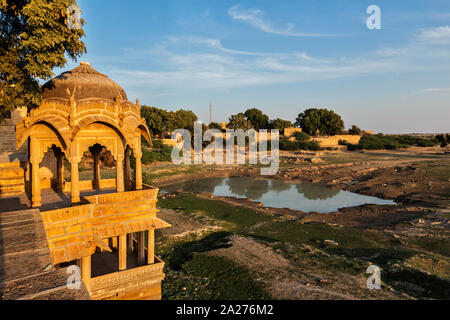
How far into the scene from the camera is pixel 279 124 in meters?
81.8

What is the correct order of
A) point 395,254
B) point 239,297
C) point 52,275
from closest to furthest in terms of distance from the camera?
point 52,275
point 239,297
point 395,254

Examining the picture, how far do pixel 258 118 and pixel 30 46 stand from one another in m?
80.9

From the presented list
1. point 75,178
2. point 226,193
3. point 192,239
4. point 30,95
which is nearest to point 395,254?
point 192,239

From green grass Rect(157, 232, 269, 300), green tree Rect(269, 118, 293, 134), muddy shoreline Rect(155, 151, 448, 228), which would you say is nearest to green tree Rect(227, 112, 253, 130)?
green tree Rect(269, 118, 293, 134)

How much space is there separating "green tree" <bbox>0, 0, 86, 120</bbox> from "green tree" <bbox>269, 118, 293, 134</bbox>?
75583 millimetres

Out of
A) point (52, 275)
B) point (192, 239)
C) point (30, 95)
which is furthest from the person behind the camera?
point (192, 239)

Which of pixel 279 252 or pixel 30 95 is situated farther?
pixel 279 252

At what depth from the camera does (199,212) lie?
20.6 m

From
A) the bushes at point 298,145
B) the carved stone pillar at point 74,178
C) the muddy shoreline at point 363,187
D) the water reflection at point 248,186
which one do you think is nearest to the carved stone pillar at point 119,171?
the carved stone pillar at point 74,178

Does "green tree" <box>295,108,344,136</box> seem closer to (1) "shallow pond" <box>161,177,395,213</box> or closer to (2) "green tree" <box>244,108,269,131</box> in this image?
(2) "green tree" <box>244,108,269,131</box>
